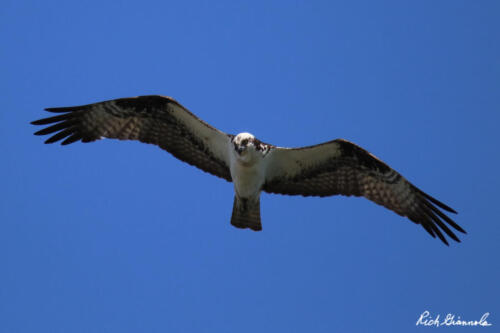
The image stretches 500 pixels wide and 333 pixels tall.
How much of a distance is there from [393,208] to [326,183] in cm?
105

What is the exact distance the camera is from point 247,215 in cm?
845

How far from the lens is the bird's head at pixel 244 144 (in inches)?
305

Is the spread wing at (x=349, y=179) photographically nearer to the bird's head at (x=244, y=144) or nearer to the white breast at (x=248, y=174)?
the white breast at (x=248, y=174)

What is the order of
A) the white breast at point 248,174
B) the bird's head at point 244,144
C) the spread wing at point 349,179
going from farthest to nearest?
the spread wing at point 349,179 → the white breast at point 248,174 → the bird's head at point 244,144

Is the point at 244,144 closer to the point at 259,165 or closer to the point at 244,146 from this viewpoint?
the point at 244,146

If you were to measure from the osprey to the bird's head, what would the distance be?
36 cm

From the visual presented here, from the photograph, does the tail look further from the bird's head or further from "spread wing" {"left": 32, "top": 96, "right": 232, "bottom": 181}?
the bird's head

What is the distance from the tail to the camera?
27.6 feet

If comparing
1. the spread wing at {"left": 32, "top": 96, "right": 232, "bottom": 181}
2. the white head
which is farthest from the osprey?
the white head

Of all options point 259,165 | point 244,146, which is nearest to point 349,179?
point 259,165

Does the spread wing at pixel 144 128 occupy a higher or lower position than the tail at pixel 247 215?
higher

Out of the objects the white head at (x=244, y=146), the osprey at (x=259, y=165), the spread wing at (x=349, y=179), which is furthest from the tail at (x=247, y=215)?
the white head at (x=244, y=146)

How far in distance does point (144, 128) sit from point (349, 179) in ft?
10.4

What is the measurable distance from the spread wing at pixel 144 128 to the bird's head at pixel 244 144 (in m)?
0.58
